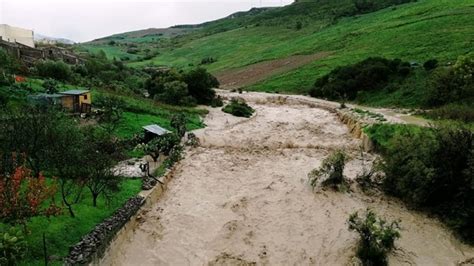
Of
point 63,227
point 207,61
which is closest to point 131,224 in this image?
point 63,227

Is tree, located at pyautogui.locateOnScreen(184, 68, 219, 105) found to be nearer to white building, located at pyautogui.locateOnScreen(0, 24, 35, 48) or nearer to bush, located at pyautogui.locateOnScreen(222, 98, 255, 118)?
bush, located at pyautogui.locateOnScreen(222, 98, 255, 118)

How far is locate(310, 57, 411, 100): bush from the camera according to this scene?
181ft

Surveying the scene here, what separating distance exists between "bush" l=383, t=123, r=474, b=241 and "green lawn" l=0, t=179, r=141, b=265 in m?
14.8

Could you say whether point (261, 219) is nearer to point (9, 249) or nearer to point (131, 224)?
point (131, 224)

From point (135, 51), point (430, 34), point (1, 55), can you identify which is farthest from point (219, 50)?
point (1, 55)

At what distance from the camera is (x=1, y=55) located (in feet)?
154

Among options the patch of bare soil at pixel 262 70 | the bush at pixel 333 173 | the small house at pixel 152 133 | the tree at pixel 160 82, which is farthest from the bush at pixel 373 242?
the patch of bare soil at pixel 262 70

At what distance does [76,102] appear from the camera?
4028 centimetres

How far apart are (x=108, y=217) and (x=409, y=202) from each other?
15.4m

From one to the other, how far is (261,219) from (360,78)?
38.0m

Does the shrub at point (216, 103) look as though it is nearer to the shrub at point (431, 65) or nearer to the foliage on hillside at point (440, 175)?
the shrub at point (431, 65)

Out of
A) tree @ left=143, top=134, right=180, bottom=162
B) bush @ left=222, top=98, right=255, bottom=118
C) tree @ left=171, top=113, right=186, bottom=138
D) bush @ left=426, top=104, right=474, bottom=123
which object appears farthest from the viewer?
bush @ left=222, top=98, right=255, bottom=118

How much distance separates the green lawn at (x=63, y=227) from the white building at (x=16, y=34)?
→ 188 feet

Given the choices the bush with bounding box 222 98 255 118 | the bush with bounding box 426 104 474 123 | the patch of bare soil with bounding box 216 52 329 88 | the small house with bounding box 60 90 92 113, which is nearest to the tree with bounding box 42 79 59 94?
the small house with bounding box 60 90 92 113
